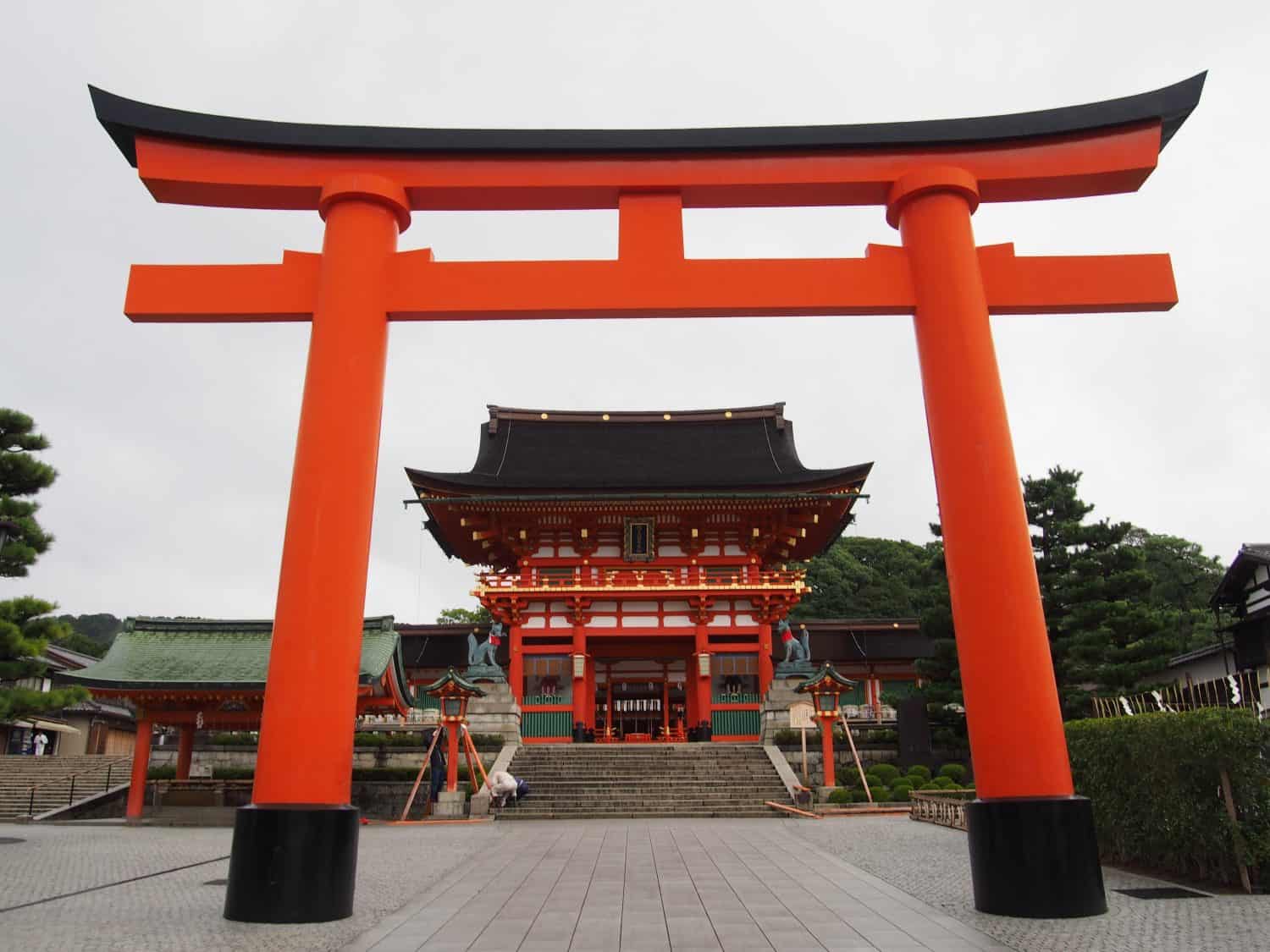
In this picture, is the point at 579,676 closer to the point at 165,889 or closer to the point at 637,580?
the point at 637,580

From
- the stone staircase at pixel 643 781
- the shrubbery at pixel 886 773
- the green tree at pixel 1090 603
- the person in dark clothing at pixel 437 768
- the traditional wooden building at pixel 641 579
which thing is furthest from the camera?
the traditional wooden building at pixel 641 579

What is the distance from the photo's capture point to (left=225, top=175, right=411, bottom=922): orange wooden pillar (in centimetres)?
564

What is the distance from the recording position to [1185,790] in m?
7.45

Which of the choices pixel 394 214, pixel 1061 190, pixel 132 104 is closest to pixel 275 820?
pixel 394 214

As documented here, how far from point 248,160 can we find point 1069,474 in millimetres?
20733

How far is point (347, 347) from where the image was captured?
6707 mm

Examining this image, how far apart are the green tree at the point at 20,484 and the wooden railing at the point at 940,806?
542 inches

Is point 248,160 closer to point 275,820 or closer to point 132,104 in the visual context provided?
point 132,104

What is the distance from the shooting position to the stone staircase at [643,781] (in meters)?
16.0

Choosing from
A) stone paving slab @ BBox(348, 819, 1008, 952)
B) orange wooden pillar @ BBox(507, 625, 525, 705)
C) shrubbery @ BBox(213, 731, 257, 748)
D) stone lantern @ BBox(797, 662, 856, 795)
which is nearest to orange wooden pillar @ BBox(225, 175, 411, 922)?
stone paving slab @ BBox(348, 819, 1008, 952)

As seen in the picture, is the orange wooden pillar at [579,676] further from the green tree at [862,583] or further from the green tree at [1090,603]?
the green tree at [862,583]

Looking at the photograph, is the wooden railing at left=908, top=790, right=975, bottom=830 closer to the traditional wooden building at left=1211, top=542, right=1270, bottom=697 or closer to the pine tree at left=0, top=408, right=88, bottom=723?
the traditional wooden building at left=1211, top=542, right=1270, bottom=697

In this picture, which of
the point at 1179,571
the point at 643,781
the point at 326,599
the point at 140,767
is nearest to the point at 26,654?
the point at 140,767

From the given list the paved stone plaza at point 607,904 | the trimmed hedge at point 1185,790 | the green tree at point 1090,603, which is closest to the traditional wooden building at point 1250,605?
the green tree at point 1090,603
